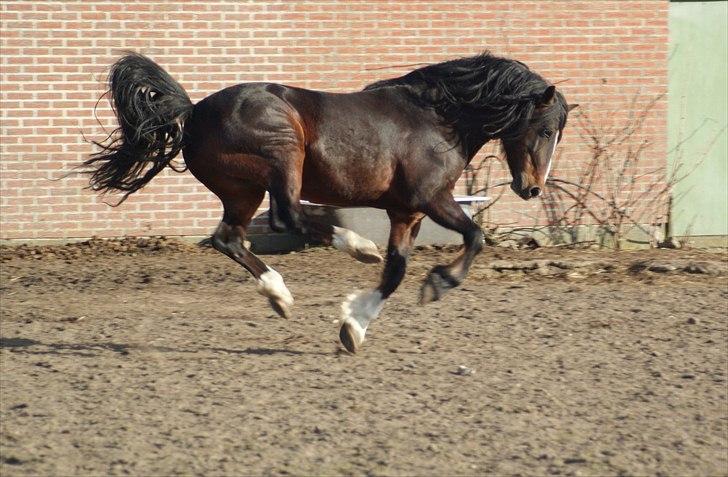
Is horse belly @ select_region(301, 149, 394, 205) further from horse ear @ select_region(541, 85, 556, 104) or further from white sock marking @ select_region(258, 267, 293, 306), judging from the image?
horse ear @ select_region(541, 85, 556, 104)

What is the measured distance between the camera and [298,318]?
7676 millimetres

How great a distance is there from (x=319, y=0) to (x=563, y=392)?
600 cm

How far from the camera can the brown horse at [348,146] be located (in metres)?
6.41

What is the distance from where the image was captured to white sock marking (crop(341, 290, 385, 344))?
6512 mm

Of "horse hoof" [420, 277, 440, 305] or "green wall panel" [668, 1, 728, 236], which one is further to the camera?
"green wall panel" [668, 1, 728, 236]

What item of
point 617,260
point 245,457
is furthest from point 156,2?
point 245,457

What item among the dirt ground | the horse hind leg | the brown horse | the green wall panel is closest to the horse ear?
the brown horse

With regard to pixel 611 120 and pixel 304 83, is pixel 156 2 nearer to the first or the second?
pixel 304 83

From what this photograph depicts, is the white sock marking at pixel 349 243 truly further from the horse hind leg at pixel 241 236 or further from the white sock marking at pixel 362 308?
the horse hind leg at pixel 241 236

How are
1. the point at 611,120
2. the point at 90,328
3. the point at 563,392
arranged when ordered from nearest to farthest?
1. the point at 563,392
2. the point at 90,328
3. the point at 611,120

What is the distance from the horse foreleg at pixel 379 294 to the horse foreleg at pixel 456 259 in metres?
0.24

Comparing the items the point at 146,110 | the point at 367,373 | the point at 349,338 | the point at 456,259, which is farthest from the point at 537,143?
the point at 146,110

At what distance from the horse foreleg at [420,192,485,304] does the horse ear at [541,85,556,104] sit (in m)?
0.83

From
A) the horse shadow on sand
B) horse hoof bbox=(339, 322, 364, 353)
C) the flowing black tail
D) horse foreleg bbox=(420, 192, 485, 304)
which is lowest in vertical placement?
the horse shadow on sand
